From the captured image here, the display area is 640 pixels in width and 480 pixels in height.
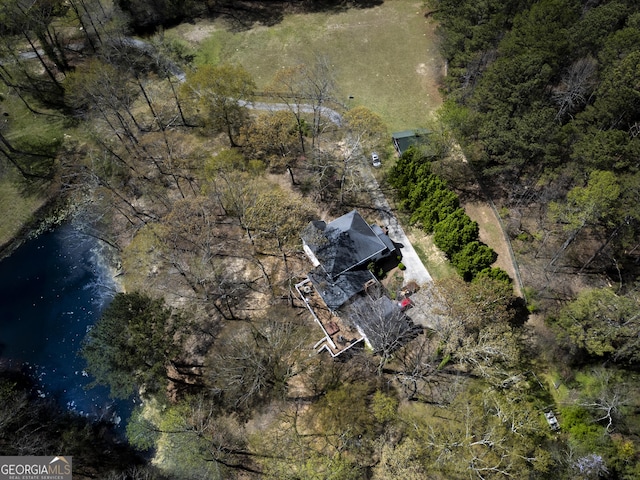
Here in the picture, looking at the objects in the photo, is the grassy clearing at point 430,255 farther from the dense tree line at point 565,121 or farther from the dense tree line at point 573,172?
the dense tree line at point 565,121

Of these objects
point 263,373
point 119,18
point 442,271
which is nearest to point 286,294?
point 263,373

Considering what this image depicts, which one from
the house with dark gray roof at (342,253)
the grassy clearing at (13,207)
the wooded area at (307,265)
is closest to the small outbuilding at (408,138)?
the wooded area at (307,265)

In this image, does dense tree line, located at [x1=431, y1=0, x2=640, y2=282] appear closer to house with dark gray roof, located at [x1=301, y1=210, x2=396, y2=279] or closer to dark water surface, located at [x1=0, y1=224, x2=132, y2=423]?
house with dark gray roof, located at [x1=301, y1=210, x2=396, y2=279]

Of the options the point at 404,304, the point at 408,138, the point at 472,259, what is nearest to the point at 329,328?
the point at 404,304

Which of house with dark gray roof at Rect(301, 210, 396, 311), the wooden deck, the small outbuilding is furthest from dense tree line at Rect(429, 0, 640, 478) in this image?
the wooden deck

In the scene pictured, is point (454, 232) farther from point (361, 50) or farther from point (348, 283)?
point (361, 50)

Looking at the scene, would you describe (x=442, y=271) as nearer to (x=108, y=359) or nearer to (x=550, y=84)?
(x=550, y=84)
